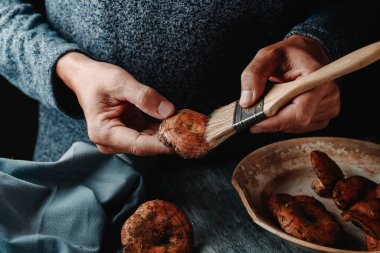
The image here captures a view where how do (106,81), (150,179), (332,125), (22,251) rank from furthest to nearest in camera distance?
(332,125)
(150,179)
(106,81)
(22,251)

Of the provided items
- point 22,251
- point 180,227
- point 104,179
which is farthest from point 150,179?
point 22,251

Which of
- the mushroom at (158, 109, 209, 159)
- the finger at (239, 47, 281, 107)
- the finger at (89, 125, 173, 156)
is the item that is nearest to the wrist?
the finger at (89, 125, 173, 156)

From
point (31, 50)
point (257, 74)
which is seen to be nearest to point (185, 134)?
point (257, 74)

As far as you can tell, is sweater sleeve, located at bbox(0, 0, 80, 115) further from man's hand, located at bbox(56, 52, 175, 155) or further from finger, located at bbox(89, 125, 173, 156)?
finger, located at bbox(89, 125, 173, 156)

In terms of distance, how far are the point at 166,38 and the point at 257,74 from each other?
33 cm

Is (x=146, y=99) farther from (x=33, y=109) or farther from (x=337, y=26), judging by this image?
(x=33, y=109)

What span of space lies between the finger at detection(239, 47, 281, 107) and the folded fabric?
1.21ft

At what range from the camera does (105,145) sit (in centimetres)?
109

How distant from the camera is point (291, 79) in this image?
1056 mm

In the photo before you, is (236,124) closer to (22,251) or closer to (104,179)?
(104,179)

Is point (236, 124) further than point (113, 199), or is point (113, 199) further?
point (113, 199)

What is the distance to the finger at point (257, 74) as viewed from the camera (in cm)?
94

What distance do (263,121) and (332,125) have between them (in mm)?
723

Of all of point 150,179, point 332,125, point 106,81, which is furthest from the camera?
point 332,125
